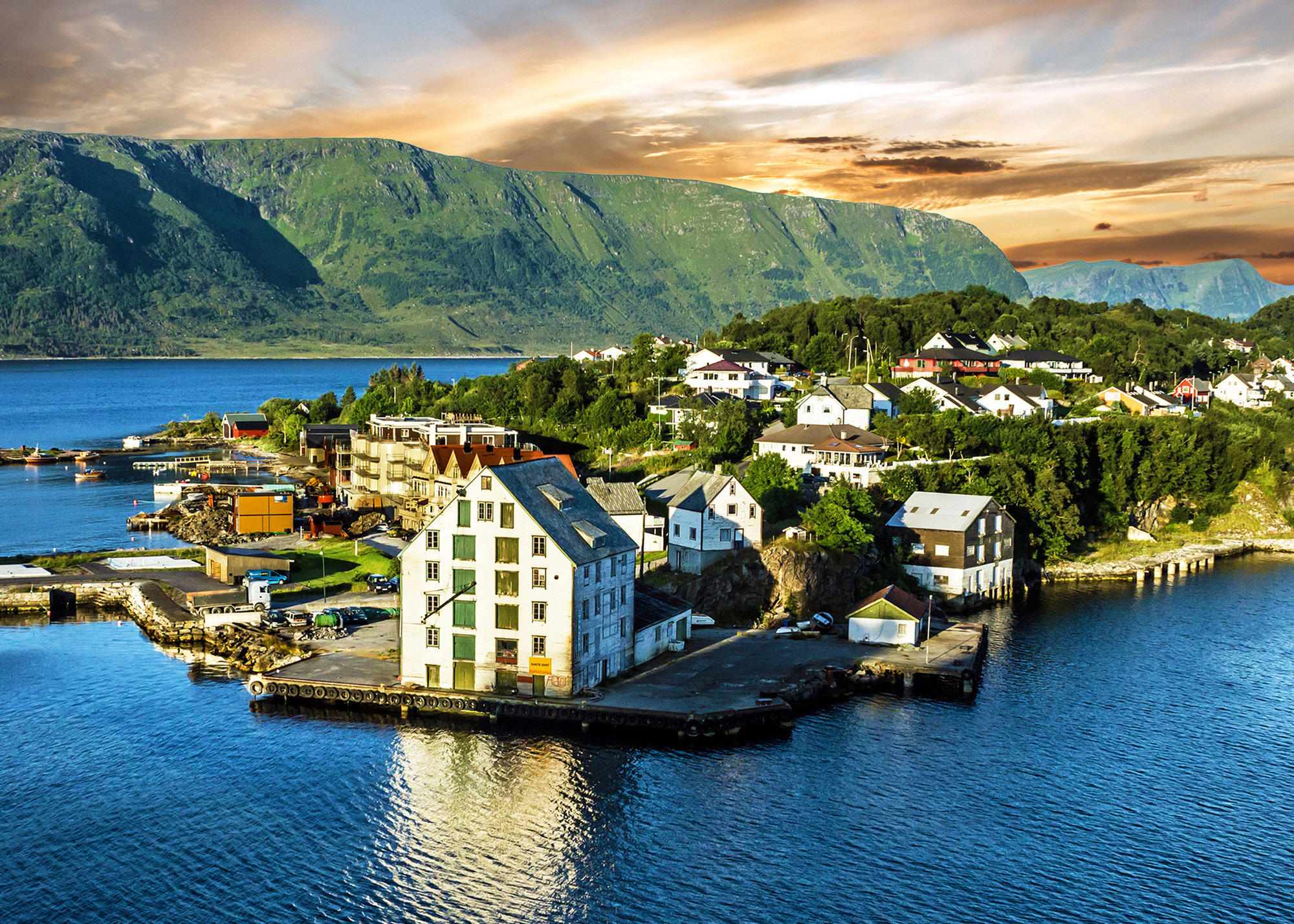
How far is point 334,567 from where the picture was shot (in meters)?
84.8

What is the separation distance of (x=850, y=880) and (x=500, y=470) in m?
25.6

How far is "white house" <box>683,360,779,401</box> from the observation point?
5586 inches

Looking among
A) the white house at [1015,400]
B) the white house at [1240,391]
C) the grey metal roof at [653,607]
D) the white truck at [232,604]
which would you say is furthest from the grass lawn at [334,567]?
the white house at [1240,391]

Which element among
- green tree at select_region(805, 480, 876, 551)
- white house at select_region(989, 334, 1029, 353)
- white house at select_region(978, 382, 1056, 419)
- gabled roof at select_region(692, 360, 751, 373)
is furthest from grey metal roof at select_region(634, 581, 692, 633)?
white house at select_region(989, 334, 1029, 353)

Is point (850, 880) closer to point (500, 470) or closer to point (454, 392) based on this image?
point (500, 470)

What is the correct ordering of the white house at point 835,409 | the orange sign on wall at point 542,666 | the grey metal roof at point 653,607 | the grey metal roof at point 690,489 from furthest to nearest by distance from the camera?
the white house at point 835,409 → the grey metal roof at point 690,489 → the grey metal roof at point 653,607 → the orange sign on wall at point 542,666

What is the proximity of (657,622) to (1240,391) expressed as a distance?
143688 millimetres

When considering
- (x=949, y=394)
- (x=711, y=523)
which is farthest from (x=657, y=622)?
(x=949, y=394)

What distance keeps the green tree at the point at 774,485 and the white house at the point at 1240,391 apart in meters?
108

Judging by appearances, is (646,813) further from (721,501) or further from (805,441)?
(805,441)

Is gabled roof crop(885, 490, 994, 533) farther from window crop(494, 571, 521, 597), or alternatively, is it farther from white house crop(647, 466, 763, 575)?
window crop(494, 571, 521, 597)

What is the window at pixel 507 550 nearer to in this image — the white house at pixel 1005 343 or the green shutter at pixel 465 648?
the green shutter at pixel 465 648

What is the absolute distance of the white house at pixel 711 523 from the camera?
247 ft

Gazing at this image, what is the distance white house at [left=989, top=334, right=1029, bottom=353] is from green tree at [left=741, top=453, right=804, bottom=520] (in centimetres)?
9836
